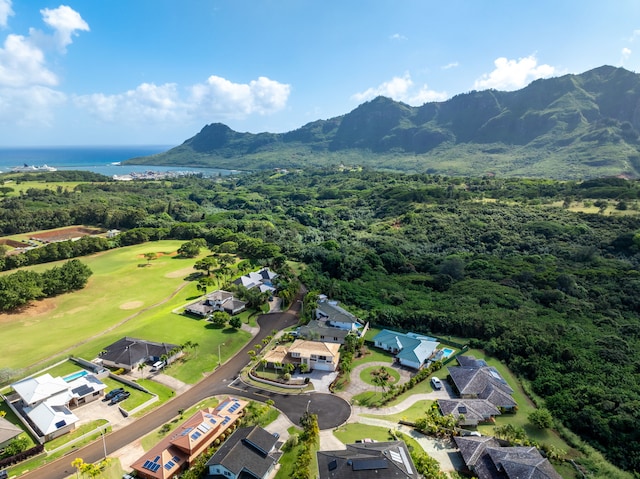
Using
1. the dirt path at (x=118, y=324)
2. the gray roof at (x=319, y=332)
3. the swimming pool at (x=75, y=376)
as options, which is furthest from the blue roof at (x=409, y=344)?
the dirt path at (x=118, y=324)

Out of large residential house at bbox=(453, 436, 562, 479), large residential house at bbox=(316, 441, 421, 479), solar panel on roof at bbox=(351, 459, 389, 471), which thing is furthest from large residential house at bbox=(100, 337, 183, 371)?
large residential house at bbox=(453, 436, 562, 479)

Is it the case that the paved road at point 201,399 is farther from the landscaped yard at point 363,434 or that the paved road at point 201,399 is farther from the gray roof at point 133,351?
the gray roof at point 133,351

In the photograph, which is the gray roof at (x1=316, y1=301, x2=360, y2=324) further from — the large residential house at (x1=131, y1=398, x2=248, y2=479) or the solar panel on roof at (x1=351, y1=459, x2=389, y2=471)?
the solar panel on roof at (x1=351, y1=459, x2=389, y2=471)

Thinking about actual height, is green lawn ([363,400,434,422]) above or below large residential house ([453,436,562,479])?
below

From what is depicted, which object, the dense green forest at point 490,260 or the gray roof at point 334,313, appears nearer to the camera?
the dense green forest at point 490,260

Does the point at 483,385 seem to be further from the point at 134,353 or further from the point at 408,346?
the point at 134,353

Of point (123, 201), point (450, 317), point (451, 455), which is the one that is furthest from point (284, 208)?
point (451, 455)
